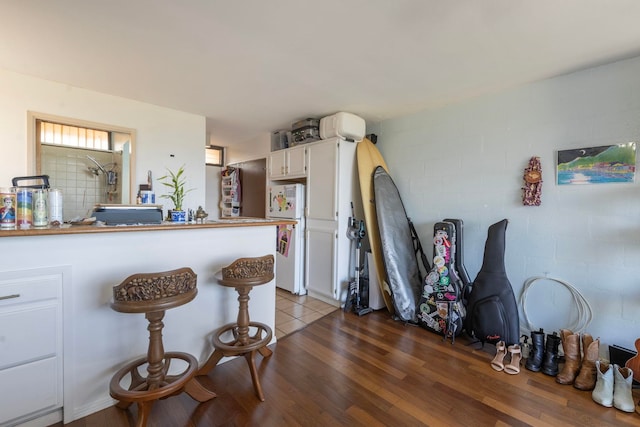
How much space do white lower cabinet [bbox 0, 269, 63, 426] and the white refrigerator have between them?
2.50m

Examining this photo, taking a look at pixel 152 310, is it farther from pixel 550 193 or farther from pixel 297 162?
pixel 550 193

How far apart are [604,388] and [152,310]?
8.95 feet

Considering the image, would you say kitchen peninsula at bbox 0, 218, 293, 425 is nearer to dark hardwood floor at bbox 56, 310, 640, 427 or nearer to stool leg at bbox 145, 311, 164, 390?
dark hardwood floor at bbox 56, 310, 640, 427

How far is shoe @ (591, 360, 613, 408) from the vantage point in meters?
1.73

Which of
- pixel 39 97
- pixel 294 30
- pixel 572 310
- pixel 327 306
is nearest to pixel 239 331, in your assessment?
pixel 327 306

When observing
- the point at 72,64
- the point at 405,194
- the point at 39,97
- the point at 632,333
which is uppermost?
the point at 72,64

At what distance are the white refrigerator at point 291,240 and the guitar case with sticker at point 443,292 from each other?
1.64 metres

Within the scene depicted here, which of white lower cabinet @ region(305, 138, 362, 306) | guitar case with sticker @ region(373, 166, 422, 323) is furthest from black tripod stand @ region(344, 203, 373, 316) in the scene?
guitar case with sticker @ region(373, 166, 422, 323)

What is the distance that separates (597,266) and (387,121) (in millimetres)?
2493

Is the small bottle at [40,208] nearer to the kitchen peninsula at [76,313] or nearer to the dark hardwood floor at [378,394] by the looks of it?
the kitchen peninsula at [76,313]

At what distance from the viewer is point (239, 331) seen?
190 cm

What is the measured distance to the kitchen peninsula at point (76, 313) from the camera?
1365mm

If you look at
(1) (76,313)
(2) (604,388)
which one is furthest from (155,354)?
(2) (604,388)

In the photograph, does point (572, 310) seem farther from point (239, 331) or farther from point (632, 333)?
point (239, 331)
